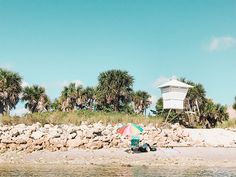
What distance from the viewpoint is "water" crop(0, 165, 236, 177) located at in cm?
1980

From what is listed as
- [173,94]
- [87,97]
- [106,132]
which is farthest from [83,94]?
[106,132]

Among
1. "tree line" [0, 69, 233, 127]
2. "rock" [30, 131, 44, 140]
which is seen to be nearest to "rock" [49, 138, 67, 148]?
"rock" [30, 131, 44, 140]

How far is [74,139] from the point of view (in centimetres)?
2950

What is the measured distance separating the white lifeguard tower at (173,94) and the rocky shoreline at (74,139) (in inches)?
319

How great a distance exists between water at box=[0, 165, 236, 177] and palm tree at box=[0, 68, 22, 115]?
4744 centimetres

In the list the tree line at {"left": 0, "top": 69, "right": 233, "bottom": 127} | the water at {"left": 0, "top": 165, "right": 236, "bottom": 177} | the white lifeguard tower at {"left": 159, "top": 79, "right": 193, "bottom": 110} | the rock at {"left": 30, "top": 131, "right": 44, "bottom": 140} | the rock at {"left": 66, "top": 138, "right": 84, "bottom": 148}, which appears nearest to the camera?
the water at {"left": 0, "top": 165, "right": 236, "bottom": 177}

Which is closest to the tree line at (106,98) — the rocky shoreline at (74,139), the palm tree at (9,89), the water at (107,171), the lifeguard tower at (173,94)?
the palm tree at (9,89)

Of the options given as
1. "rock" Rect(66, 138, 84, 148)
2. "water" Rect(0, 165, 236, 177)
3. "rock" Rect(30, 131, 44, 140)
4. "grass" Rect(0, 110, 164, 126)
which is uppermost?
"grass" Rect(0, 110, 164, 126)

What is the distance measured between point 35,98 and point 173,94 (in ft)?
125

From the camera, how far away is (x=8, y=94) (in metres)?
70.1

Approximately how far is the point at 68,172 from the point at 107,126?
1340 centimetres

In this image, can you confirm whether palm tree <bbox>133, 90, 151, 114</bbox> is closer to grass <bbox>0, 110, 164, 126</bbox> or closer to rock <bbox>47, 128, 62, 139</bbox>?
grass <bbox>0, 110, 164, 126</bbox>

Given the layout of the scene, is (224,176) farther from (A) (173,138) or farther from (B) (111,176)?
(A) (173,138)

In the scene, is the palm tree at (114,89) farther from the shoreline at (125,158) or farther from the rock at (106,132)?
the shoreline at (125,158)
